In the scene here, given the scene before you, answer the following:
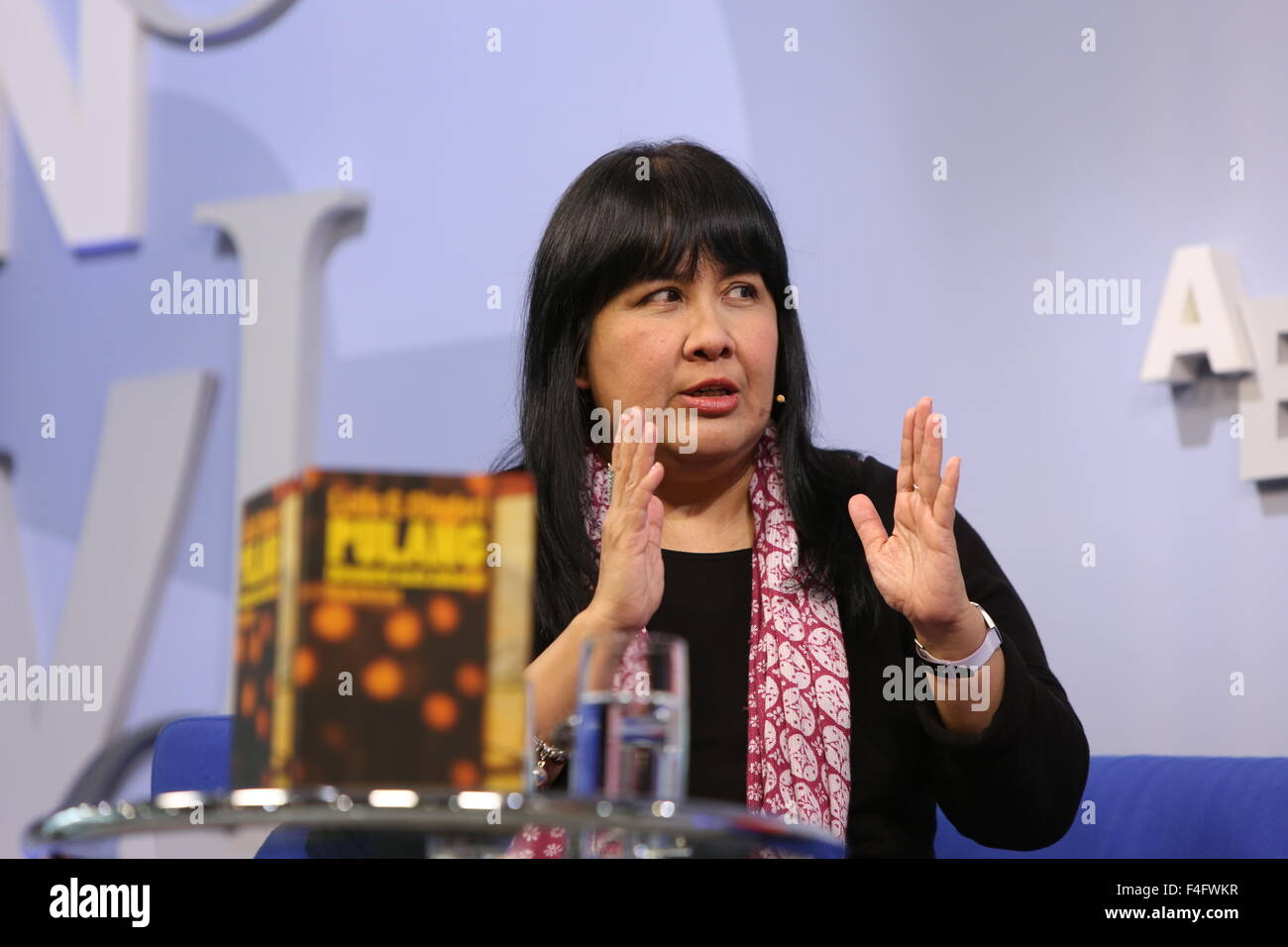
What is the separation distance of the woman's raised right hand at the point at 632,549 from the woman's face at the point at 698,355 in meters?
0.33

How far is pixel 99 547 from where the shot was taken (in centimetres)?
305

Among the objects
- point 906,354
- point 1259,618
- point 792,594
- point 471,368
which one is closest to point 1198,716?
point 1259,618

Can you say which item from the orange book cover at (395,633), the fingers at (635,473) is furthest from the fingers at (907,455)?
the orange book cover at (395,633)

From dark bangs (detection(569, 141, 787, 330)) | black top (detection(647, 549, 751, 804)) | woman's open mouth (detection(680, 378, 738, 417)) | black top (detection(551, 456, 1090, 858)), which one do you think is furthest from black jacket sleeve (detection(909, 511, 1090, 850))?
dark bangs (detection(569, 141, 787, 330))

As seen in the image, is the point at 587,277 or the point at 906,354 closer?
the point at 587,277

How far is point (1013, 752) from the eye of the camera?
1.48m

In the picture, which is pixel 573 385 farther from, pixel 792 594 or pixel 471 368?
pixel 471 368

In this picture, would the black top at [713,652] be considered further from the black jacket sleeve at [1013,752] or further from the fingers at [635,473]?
the fingers at [635,473]

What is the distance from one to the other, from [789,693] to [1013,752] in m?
0.27

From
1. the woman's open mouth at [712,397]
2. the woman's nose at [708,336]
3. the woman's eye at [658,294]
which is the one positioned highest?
the woman's eye at [658,294]

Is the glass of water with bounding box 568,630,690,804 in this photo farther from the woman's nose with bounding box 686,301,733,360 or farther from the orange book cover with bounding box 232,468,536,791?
the woman's nose with bounding box 686,301,733,360

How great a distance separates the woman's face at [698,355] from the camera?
1712 millimetres

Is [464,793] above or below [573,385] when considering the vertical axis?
below
